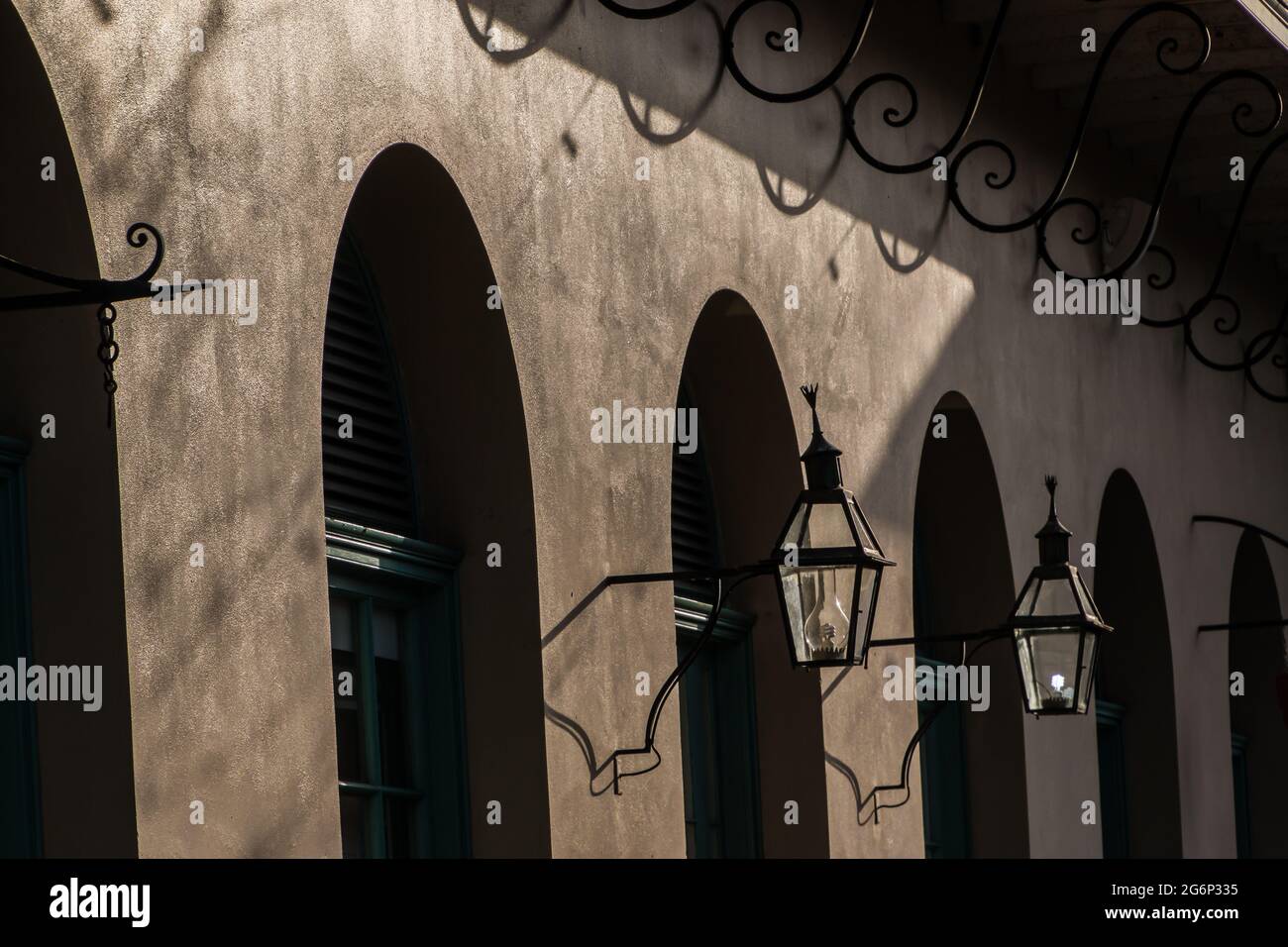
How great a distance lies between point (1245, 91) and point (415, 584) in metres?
6.56

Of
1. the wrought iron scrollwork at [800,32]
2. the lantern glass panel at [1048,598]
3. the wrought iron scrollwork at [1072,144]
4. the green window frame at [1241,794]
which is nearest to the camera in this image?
the wrought iron scrollwork at [800,32]

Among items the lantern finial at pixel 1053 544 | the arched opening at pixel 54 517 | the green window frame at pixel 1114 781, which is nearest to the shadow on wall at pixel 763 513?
the lantern finial at pixel 1053 544

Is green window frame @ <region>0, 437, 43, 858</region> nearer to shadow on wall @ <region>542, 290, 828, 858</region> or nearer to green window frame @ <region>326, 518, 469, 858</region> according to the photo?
green window frame @ <region>326, 518, 469, 858</region>

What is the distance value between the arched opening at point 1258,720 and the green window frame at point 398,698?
355 inches

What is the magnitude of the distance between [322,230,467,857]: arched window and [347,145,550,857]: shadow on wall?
5 centimetres

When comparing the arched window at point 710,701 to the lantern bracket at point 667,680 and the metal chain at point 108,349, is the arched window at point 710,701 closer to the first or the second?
the lantern bracket at point 667,680

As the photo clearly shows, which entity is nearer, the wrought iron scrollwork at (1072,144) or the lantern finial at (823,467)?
the lantern finial at (823,467)

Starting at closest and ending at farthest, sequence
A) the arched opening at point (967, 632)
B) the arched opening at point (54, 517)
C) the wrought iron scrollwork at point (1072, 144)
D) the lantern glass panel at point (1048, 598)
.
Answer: the arched opening at point (54, 517) < the lantern glass panel at point (1048, 598) < the wrought iron scrollwork at point (1072, 144) < the arched opening at point (967, 632)

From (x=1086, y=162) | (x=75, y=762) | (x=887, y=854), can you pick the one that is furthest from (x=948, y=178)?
(x=75, y=762)

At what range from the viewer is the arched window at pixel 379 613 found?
577cm

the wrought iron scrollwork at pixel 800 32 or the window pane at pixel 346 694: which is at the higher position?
the wrought iron scrollwork at pixel 800 32

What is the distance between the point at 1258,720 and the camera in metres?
14.3

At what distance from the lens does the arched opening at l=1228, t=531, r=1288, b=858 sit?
1416 centimetres
